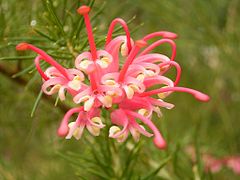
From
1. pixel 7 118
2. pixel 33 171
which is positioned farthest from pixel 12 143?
pixel 7 118

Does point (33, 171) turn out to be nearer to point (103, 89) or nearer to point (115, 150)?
point (115, 150)

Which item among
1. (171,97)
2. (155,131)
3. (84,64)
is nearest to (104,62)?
(84,64)

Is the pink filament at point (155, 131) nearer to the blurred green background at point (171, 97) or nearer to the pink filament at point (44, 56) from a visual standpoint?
the pink filament at point (44, 56)

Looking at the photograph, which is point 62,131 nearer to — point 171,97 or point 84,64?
point 84,64

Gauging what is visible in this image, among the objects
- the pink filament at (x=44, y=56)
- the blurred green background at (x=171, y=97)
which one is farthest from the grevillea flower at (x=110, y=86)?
the blurred green background at (x=171, y=97)

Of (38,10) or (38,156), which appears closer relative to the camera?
(38,10)

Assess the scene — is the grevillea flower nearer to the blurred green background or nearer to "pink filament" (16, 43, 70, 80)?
"pink filament" (16, 43, 70, 80)
